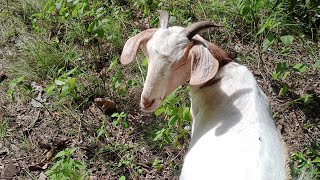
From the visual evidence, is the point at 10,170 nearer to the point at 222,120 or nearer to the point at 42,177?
the point at 42,177

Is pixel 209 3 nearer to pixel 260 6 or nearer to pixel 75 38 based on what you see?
pixel 260 6

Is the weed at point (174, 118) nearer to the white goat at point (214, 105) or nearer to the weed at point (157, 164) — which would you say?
the weed at point (157, 164)

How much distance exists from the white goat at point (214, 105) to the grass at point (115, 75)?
43 centimetres

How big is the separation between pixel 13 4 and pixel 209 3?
1.87 meters

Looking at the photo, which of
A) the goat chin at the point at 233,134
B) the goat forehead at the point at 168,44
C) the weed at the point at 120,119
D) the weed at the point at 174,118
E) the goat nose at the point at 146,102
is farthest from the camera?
the weed at the point at 120,119

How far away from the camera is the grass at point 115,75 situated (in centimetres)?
399

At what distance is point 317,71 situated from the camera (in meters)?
4.59

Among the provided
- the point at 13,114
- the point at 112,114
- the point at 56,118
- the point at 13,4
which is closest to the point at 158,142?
the point at 112,114

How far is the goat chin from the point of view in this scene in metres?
2.69

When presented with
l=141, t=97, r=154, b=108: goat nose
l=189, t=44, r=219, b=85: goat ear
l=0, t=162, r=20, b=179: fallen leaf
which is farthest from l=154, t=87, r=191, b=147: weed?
l=0, t=162, r=20, b=179: fallen leaf

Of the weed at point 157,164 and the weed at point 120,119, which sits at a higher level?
the weed at point 120,119

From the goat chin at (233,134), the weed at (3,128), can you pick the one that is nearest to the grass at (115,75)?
the weed at (3,128)

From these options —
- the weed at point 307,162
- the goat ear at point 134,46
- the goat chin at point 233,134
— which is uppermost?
the goat ear at point 134,46

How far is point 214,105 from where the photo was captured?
10.4 feet
